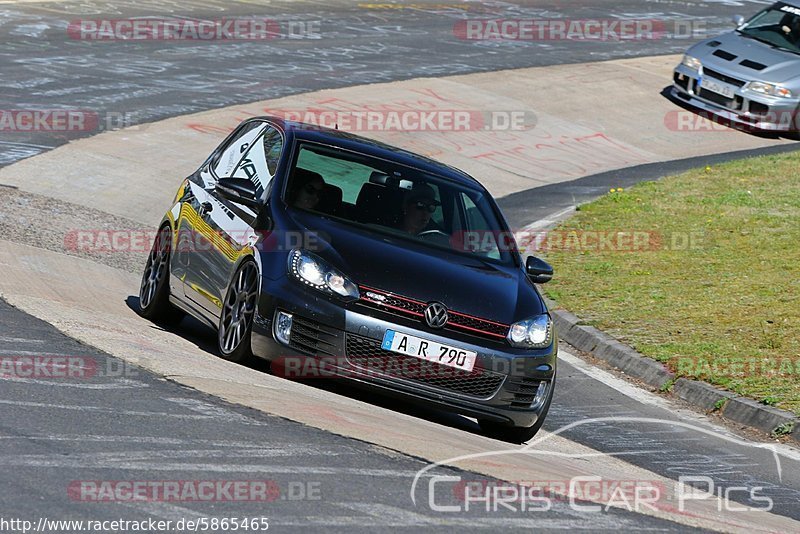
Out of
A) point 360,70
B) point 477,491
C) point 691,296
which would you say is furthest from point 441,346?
point 360,70

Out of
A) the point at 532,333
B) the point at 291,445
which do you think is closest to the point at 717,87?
the point at 532,333

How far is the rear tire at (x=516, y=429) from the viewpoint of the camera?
826 cm

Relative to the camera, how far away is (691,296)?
12.6 m

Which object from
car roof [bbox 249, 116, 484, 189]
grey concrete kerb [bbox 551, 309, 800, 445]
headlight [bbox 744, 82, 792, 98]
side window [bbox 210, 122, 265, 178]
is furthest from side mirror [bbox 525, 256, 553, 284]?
headlight [bbox 744, 82, 792, 98]

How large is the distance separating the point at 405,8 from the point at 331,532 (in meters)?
27.1

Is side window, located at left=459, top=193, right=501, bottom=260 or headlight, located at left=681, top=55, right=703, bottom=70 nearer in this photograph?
side window, located at left=459, top=193, right=501, bottom=260

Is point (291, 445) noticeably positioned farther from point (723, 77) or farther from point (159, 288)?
point (723, 77)

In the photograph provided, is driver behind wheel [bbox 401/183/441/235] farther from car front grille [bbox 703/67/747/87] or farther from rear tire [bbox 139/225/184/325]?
car front grille [bbox 703/67/747/87]

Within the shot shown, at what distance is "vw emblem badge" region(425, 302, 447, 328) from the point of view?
309 inches

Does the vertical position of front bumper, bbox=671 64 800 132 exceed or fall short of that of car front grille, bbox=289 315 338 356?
it falls short

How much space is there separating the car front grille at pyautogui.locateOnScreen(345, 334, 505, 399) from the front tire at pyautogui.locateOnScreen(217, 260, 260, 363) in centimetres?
70

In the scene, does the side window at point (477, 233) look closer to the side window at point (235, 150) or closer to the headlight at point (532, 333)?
the headlight at point (532, 333)

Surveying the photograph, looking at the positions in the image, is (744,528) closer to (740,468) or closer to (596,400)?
(740,468)

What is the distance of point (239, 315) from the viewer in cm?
830
